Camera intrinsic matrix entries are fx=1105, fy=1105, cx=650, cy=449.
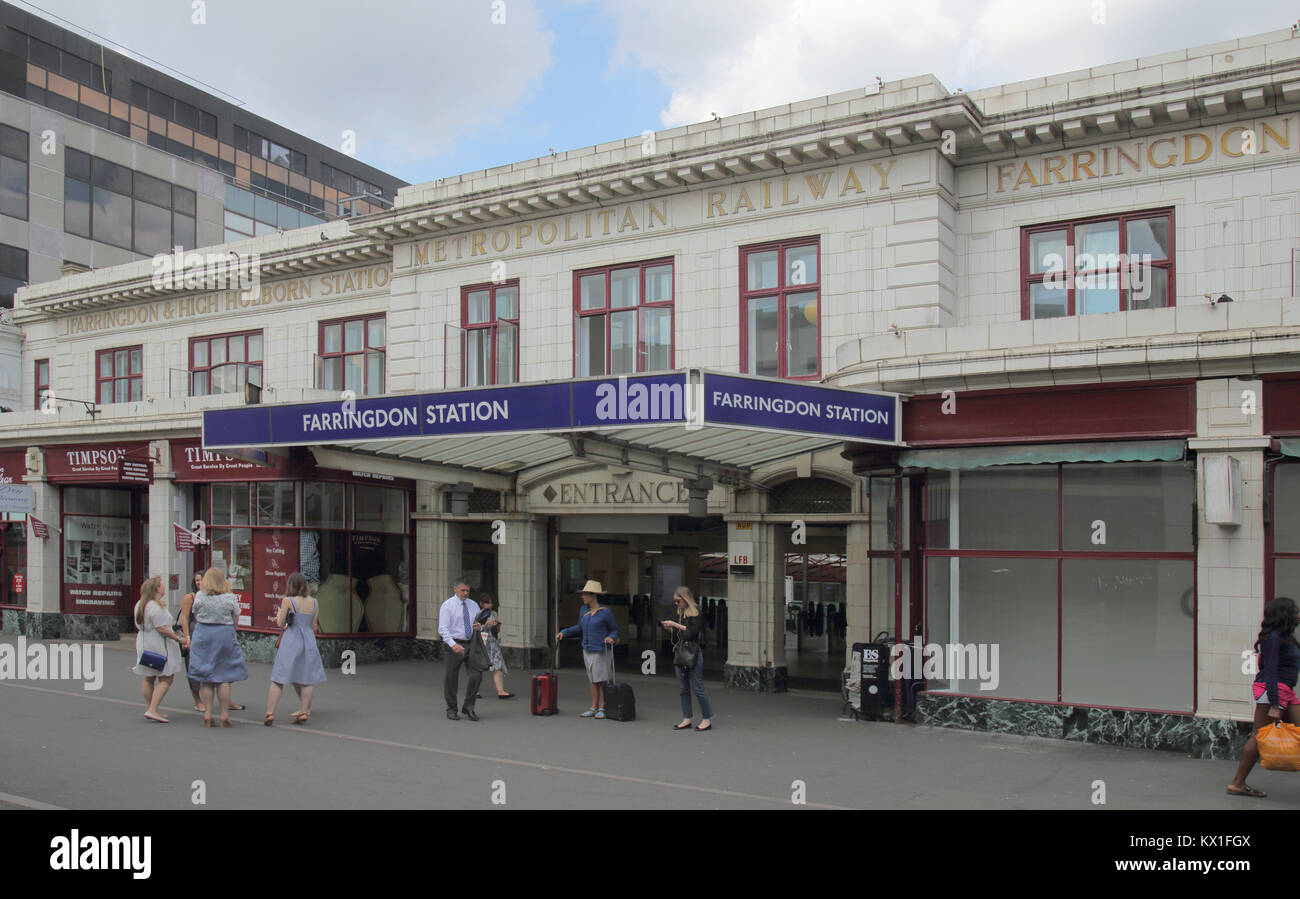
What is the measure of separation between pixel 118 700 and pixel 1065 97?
1463 centimetres

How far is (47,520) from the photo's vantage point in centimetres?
2334

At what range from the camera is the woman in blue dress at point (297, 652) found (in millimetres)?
12695

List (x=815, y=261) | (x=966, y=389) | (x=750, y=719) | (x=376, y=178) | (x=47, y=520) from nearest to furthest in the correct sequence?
(x=966, y=389) → (x=750, y=719) → (x=815, y=261) → (x=47, y=520) → (x=376, y=178)

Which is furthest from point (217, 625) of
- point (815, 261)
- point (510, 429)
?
point (815, 261)

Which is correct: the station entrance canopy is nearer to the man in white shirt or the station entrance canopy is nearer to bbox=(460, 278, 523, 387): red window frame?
the man in white shirt

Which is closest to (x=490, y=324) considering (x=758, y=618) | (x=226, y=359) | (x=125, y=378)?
(x=758, y=618)

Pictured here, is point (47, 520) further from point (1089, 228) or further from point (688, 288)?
point (1089, 228)

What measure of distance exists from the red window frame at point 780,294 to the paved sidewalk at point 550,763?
4.79 meters

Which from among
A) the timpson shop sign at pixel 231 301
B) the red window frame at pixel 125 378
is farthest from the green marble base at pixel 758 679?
the red window frame at pixel 125 378

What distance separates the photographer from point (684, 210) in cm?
1670

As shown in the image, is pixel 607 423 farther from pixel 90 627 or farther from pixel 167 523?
pixel 90 627

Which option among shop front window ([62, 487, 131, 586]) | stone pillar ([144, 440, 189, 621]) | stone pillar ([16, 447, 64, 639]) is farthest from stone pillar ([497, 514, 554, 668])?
stone pillar ([16, 447, 64, 639])

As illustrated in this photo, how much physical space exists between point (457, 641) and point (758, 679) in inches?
186

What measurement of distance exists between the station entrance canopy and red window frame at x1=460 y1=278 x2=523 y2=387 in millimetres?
2531
